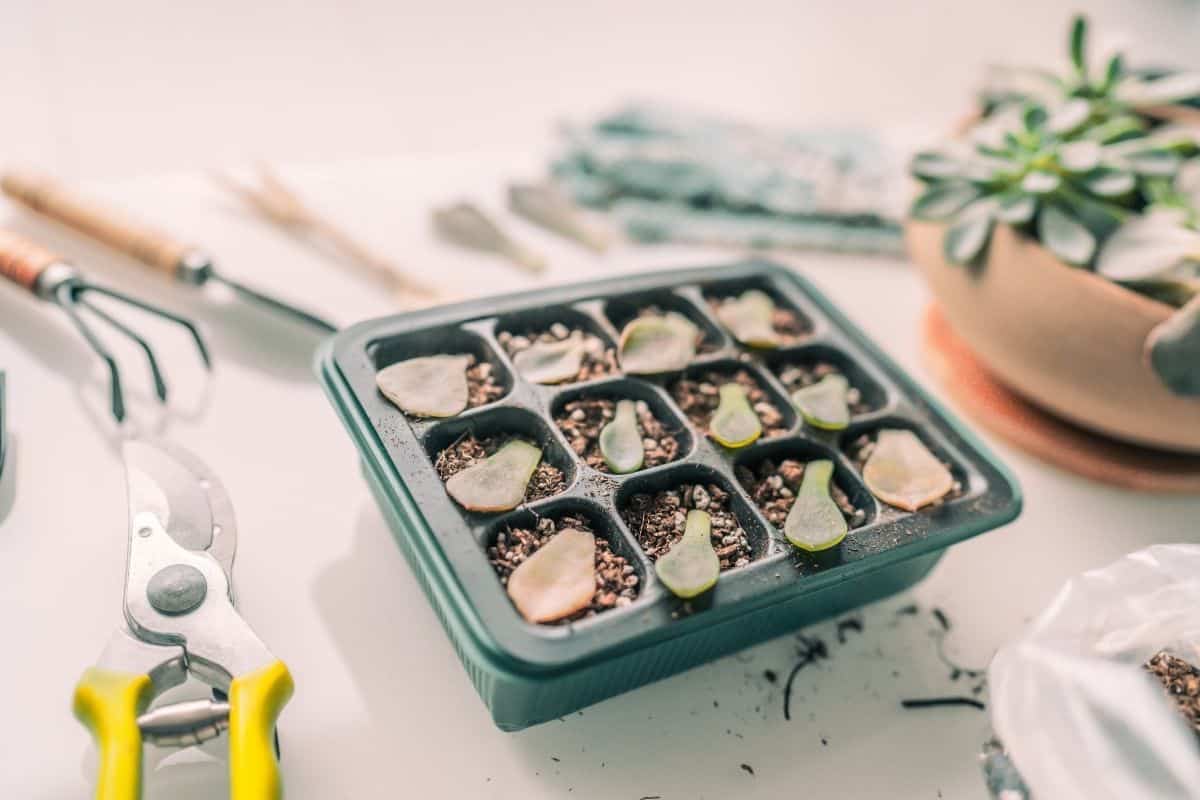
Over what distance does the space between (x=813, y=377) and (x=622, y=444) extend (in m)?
0.17

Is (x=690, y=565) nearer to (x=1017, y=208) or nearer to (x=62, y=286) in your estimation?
(x=1017, y=208)

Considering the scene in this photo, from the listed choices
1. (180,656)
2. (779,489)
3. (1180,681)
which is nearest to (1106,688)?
(1180,681)

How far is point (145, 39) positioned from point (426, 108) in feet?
1.11

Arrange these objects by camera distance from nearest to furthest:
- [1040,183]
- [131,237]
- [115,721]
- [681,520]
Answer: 1. [115,721]
2. [681,520]
3. [1040,183]
4. [131,237]

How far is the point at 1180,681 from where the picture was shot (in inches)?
20.7

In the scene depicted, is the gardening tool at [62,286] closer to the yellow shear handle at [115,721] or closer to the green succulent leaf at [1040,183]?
the yellow shear handle at [115,721]

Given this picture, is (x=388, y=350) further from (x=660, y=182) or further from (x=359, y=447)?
(x=660, y=182)

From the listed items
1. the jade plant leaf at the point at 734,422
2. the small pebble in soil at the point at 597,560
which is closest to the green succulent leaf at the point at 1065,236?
A: the jade plant leaf at the point at 734,422

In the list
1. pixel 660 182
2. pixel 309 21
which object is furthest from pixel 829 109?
pixel 309 21

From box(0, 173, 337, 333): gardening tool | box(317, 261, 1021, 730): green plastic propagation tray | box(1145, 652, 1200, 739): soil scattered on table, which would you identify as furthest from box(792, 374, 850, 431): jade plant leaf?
box(0, 173, 337, 333): gardening tool

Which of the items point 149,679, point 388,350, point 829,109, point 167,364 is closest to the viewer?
point 149,679

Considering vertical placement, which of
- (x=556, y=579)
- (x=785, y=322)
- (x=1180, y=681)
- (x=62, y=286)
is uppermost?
A: (x=62, y=286)

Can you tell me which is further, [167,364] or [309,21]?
[309,21]

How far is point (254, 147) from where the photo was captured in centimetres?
118
